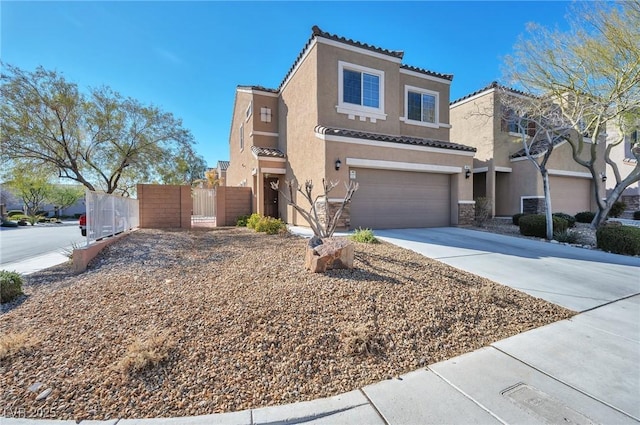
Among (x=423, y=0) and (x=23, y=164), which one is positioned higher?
(x=423, y=0)

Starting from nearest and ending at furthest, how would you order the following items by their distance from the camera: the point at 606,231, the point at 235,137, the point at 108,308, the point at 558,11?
1. the point at 108,308
2. the point at 606,231
3. the point at 558,11
4. the point at 235,137

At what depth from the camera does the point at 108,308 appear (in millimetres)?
4164

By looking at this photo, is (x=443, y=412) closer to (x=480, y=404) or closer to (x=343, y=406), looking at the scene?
(x=480, y=404)

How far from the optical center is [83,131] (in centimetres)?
1316

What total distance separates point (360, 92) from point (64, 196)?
46.7 meters

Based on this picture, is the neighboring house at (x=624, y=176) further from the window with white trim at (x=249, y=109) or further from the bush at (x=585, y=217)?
the window with white trim at (x=249, y=109)

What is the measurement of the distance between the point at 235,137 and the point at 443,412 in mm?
22937

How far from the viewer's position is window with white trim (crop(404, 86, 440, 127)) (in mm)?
14602

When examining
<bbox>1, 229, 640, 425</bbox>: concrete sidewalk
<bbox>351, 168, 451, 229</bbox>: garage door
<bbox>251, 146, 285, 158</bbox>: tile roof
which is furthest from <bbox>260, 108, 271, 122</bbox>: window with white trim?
<bbox>1, 229, 640, 425</bbox>: concrete sidewalk

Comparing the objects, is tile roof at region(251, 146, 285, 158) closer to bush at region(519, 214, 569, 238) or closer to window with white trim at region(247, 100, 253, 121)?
window with white trim at region(247, 100, 253, 121)

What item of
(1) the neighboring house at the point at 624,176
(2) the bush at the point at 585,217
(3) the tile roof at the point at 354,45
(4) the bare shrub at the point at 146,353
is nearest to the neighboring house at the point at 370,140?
(3) the tile roof at the point at 354,45

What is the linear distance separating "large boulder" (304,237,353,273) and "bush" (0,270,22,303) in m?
4.99

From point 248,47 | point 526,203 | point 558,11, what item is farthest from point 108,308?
point 526,203

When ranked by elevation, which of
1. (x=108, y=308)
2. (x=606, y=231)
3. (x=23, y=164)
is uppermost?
(x=23, y=164)
